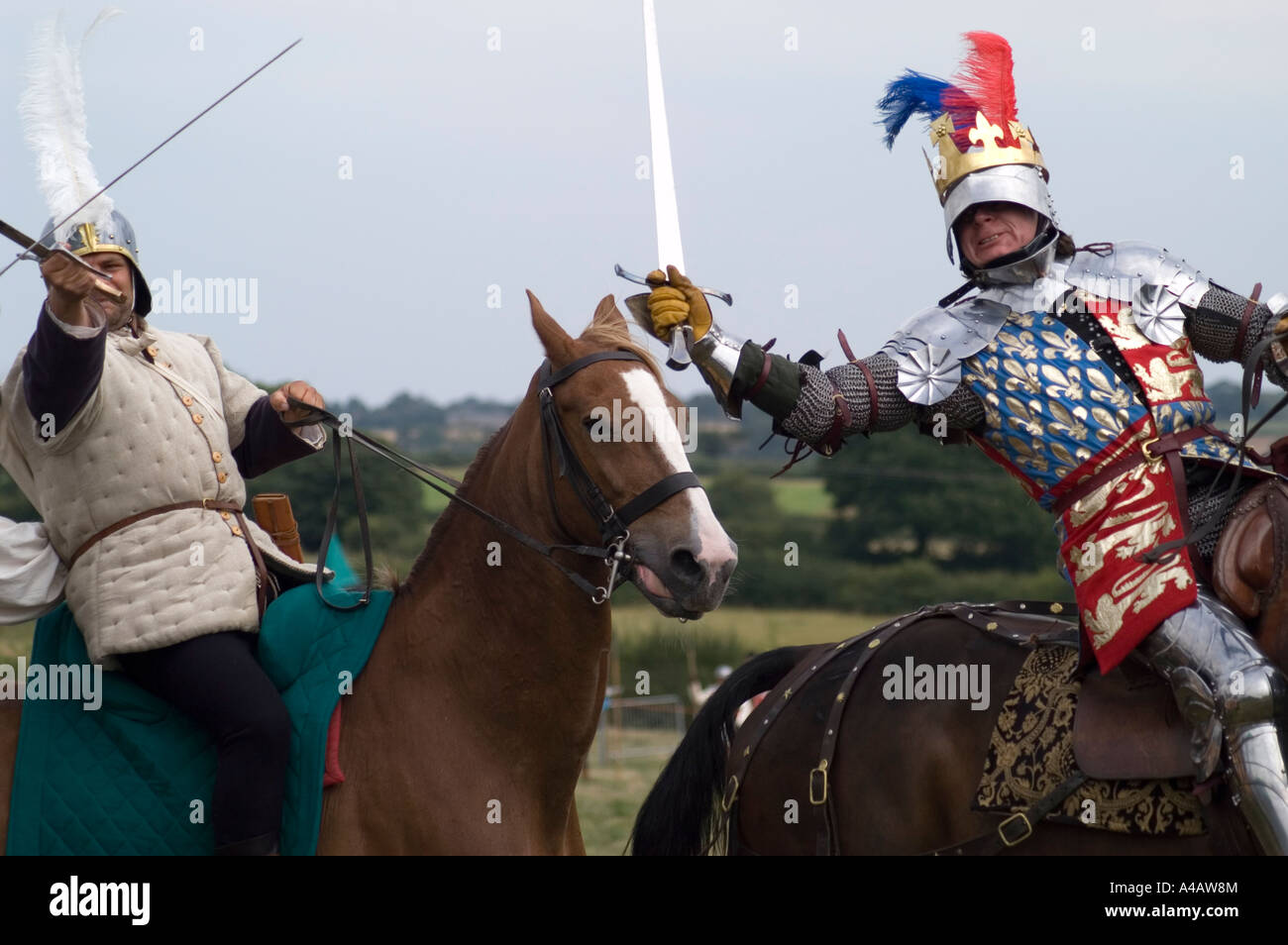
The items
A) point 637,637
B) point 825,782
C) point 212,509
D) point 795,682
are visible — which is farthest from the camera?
point 637,637

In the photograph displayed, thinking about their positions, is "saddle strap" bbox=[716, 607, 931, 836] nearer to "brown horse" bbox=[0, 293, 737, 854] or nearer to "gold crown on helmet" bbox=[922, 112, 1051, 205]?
"brown horse" bbox=[0, 293, 737, 854]

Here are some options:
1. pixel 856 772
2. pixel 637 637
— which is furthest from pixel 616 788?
pixel 856 772

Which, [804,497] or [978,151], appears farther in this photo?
[804,497]

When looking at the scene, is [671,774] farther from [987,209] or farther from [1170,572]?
[987,209]

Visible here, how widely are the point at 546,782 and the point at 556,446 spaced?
40.0 inches

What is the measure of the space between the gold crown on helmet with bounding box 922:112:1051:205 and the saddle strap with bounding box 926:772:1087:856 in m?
1.96

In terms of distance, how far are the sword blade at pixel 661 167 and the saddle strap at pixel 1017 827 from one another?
208 cm

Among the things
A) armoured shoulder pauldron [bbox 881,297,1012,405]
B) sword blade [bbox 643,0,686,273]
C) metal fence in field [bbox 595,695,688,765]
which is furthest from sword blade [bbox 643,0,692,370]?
metal fence in field [bbox 595,695,688,765]

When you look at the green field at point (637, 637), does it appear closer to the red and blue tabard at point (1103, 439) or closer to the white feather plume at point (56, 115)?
the red and blue tabard at point (1103, 439)

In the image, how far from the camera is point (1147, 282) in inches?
181

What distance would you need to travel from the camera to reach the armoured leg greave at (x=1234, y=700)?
159 inches

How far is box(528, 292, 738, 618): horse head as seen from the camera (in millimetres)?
3873

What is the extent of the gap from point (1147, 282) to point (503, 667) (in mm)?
2406

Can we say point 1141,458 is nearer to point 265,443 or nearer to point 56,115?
point 265,443
